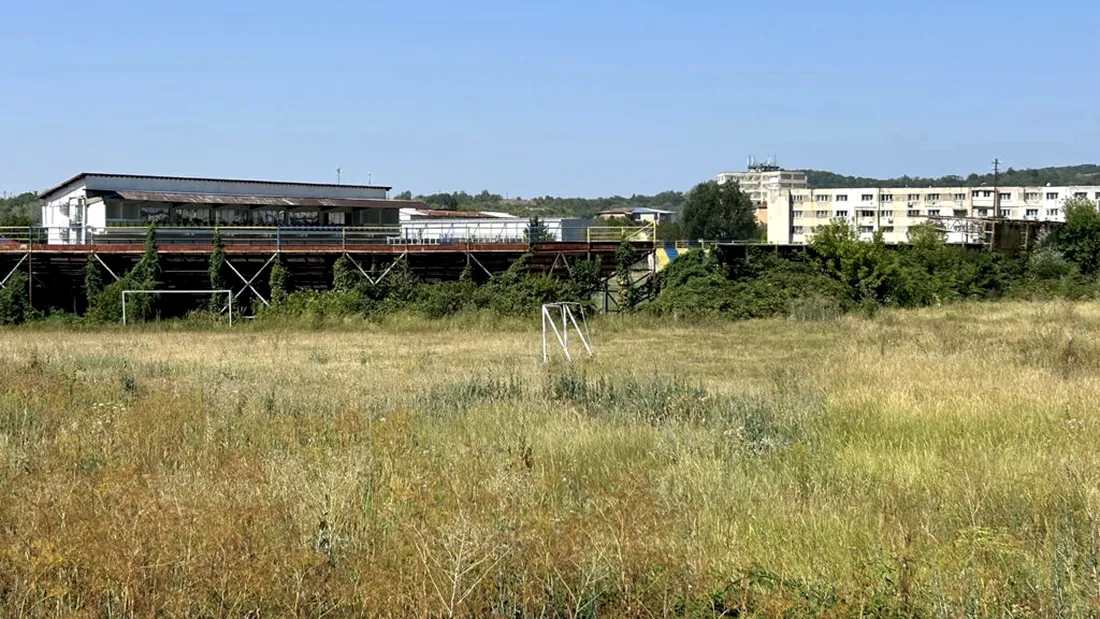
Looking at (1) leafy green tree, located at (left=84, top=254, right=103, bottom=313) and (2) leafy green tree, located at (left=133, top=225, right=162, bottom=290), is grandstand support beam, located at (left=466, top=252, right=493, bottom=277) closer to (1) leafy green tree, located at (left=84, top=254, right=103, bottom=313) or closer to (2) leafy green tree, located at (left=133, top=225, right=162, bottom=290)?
(2) leafy green tree, located at (left=133, top=225, right=162, bottom=290)

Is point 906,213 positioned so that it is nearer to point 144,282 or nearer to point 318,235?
point 318,235

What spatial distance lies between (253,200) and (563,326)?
2761cm

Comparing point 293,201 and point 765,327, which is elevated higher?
point 293,201

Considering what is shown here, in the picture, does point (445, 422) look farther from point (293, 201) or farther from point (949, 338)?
point (293, 201)

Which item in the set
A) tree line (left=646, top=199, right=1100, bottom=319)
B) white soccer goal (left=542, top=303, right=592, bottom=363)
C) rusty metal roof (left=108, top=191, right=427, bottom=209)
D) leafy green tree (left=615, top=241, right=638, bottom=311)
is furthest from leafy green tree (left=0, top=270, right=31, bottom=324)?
tree line (left=646, top=199, right=1100, bottom=319)

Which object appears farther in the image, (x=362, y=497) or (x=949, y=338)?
(x=949, y=338)

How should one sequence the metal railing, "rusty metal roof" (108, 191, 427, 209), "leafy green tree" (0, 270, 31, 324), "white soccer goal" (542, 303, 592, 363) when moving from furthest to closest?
"rusty metal roof" (108, 191, 427, 209) → the metal railing → "leafy green tree" (0, 270, 31, 324) → "white soccer goal" (542, 303, 592, 363)

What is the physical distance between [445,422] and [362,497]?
3.62m

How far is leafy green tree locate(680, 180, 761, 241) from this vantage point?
127m

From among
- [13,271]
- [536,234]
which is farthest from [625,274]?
[13,271]

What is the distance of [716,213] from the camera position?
12788 centimetres

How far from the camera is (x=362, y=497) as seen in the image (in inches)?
277

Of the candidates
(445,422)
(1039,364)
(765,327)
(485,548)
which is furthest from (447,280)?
(485,548)

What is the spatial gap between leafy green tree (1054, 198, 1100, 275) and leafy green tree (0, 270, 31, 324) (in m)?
43.0
